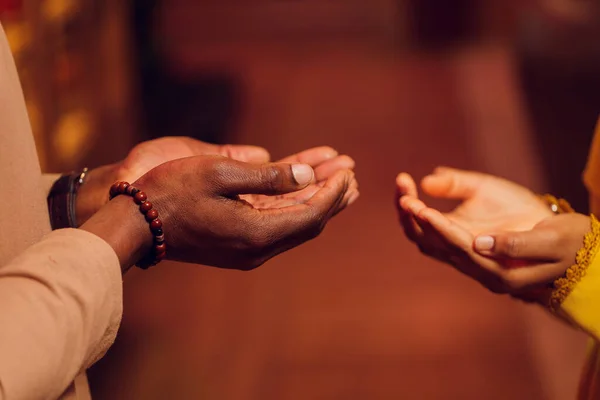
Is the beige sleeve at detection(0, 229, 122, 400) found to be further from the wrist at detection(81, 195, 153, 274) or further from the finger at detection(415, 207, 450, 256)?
the finger at detection(415, 207, 450, 256)

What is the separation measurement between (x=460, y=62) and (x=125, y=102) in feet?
7.68

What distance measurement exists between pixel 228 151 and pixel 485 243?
1.43 ft

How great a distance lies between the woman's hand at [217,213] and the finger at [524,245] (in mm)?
219

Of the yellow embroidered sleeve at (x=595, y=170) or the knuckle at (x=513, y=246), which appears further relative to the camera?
the yellow embroidered sleeve at (x=595, y=170)


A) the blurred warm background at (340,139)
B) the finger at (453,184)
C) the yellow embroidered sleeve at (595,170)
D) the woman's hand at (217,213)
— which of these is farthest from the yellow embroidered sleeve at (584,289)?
the blurred warm background at (340,139)

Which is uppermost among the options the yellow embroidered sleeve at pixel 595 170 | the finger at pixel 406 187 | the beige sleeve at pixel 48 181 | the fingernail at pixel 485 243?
the beige sleeve at pixel 48 181

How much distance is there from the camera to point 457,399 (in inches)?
79.8

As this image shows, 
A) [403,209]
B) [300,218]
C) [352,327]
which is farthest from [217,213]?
[352,327]

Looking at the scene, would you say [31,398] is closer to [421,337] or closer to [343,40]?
[421,337]

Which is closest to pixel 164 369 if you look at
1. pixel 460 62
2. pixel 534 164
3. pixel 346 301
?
pixel 346 301

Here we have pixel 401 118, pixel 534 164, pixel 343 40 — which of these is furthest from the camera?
pixel 343 40

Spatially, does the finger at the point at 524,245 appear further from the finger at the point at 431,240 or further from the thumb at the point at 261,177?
the thumb at the point at 261,177

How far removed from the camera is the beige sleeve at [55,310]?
65cm

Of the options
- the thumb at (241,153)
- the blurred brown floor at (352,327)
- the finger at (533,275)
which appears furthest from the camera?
the blurred brown floor at (352,327)
